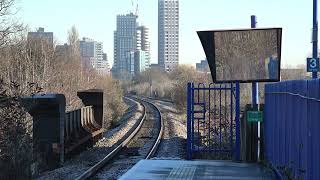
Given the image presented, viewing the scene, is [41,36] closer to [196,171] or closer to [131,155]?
[131,155]

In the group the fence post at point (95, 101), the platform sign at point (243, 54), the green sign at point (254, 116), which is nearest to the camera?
the platform sign at point (243, 54)

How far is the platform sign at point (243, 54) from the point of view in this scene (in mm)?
12242

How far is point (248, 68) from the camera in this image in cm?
1261

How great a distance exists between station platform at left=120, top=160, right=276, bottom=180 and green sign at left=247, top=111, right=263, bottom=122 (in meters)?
1.05

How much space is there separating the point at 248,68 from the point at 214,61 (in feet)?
2.61

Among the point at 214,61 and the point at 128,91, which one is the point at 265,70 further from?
the point at 128,91

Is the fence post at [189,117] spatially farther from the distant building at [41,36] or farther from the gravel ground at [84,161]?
the distant building at [41,36]

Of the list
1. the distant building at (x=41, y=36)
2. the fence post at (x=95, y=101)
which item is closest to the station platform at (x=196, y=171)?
the fence post at (x=95, y=101)

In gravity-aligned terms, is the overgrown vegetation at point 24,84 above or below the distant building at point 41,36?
below

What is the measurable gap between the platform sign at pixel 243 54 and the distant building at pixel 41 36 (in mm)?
25605

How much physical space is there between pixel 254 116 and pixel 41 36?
30001 millimetres

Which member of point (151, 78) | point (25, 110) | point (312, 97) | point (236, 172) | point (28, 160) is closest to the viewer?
point (312, 97)

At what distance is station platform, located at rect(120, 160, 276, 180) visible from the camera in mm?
10891

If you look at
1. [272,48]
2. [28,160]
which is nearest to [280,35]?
[272,48]
